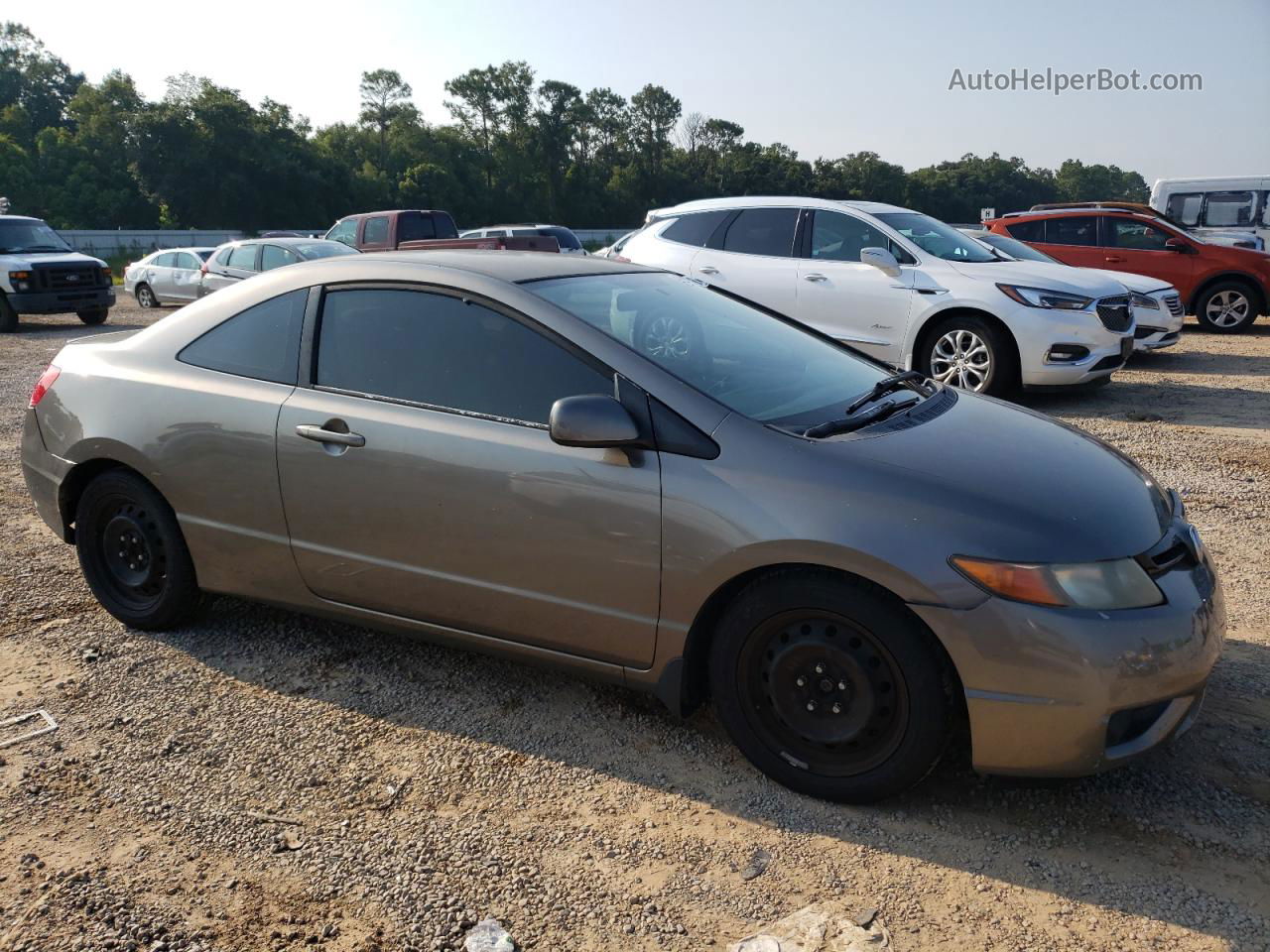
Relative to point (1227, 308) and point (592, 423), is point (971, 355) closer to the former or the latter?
point (592, 423)

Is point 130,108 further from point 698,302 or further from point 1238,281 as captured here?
point 698,302

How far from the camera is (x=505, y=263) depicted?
12.1ft

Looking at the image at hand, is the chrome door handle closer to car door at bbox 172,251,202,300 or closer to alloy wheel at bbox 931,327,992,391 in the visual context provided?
alloy wheel at bbox 931,327,992,391

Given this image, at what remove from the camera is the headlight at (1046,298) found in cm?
870

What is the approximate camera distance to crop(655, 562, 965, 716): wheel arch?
8.71ft

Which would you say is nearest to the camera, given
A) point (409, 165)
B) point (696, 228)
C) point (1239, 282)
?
point (696, 228)

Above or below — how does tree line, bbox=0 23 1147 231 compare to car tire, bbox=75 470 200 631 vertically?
above

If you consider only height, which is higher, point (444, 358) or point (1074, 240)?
point (1074, 240)

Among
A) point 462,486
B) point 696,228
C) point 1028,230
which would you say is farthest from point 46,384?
point 1028,230

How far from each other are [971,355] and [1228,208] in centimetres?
1118

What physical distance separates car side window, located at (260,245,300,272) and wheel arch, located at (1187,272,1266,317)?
12.8m

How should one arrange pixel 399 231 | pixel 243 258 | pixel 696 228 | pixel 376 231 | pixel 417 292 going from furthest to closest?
pixel 376 231
pixel 399 231
pixel 243 258
pixel 696 228
pixel 417 292

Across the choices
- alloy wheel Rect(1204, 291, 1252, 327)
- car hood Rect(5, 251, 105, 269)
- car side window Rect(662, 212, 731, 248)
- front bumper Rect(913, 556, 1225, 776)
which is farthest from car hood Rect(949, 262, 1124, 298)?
car hood Rect(5, 251, 105, 269)

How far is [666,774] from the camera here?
3.05 m
